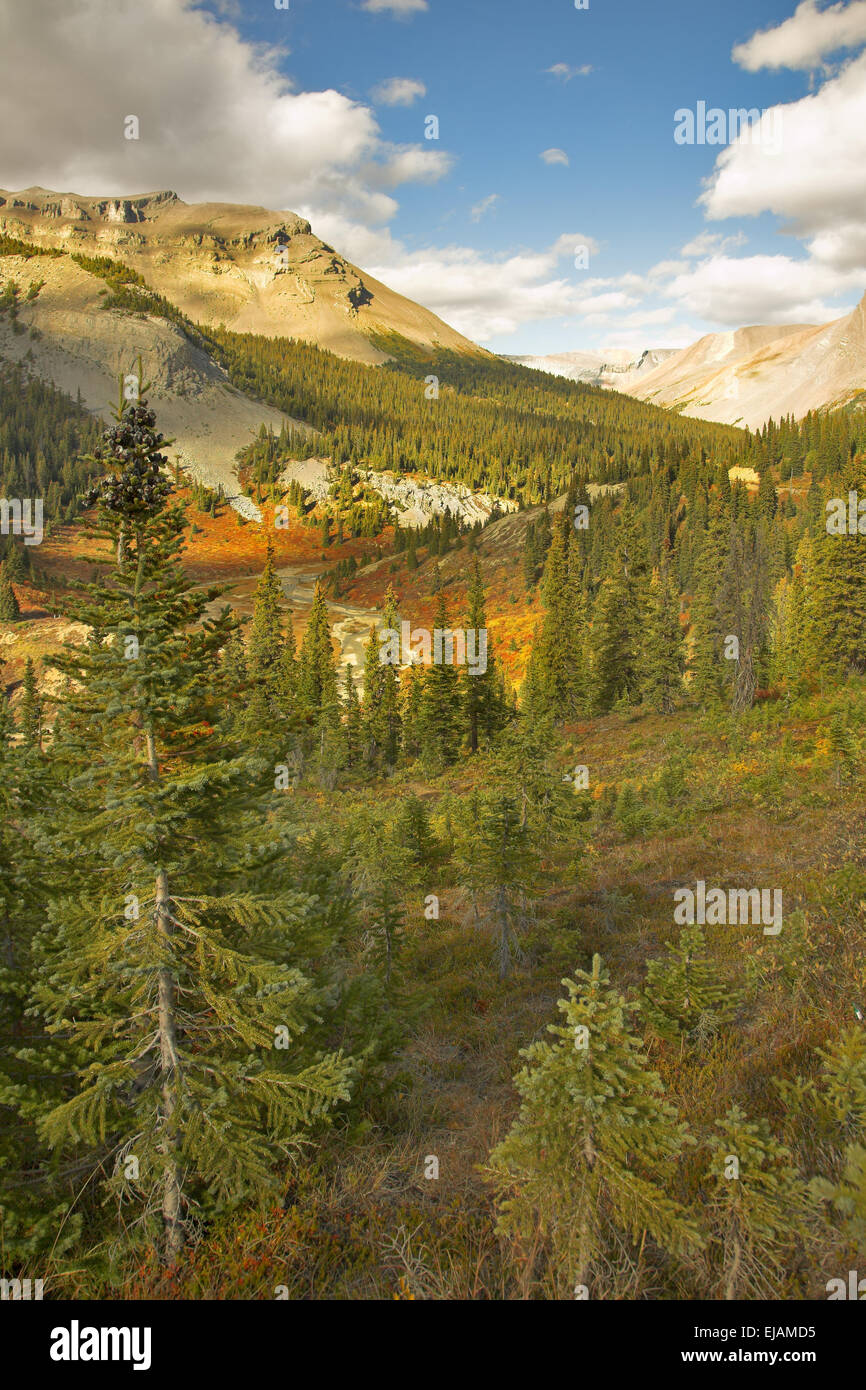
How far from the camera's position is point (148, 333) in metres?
163

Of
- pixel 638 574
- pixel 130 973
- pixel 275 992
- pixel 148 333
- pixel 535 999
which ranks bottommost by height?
pixel 535 999

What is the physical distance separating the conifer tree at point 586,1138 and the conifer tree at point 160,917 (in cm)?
137

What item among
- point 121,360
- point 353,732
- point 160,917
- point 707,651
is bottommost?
point 353,732

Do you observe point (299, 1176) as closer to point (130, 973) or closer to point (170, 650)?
point (130, 973)

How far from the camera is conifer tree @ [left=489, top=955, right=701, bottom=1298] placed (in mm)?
3654

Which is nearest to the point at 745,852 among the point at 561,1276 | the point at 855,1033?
the point at 855,1033

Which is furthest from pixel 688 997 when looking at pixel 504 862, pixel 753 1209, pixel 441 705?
pixel 441 705

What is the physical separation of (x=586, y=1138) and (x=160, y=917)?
3502 millimetres

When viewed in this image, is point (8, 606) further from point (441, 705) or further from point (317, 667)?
point (441, 705)

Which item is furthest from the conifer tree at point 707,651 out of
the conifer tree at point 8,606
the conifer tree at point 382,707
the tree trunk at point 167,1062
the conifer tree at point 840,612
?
the conifer tree at point 8,606

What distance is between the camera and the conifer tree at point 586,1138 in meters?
3.65

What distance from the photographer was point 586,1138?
148 inches

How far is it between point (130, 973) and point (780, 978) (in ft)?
24.6

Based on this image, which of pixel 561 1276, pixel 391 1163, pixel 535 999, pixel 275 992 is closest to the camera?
pixel 561 1276
